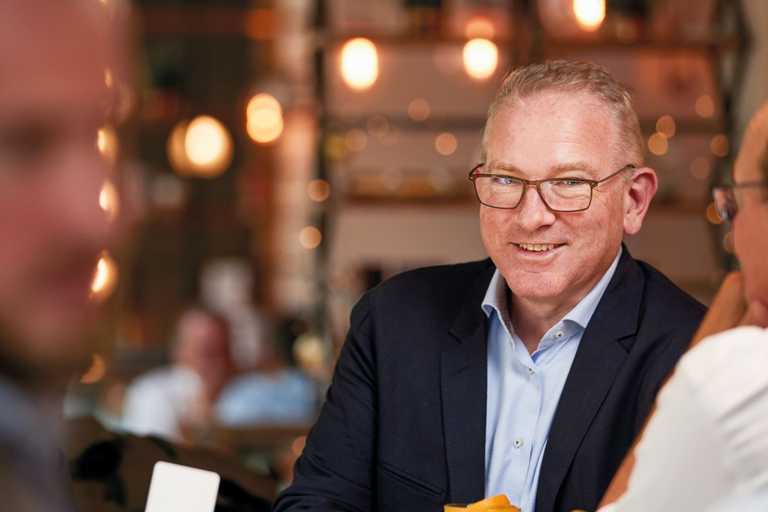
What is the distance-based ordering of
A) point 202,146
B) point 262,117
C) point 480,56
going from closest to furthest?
point 480,56 → point 202,146 → point 262,117

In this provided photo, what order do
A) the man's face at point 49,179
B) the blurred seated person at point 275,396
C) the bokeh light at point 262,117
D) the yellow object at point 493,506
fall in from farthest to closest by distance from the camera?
the bokeh light at point 262,117 → the blurred seated person at point 275,396 → the yellow object at point 493,506 → the man's face at point 49,179

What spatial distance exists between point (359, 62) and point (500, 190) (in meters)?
3.49

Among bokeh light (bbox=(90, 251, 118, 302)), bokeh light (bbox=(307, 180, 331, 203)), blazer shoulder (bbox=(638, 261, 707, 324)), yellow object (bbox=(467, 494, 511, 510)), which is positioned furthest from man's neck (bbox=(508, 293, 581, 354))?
bokeh light (bbox=(307, 180, 331, 203))

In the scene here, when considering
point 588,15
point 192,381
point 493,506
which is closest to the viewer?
point 493,506

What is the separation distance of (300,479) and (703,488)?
831mm

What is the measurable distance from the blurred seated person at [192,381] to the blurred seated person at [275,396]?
0.09 m

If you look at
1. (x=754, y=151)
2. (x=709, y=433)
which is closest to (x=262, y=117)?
(x=754, y=151)

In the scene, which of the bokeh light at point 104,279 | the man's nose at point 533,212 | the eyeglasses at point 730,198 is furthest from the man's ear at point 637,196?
the bokeh light at point 104,279

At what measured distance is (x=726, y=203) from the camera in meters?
1.16

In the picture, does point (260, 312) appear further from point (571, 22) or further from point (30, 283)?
point (30, 283)

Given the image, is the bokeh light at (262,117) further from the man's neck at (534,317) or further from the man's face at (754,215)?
the man's face at (754,215)

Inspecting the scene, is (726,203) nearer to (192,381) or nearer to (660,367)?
(660,367)

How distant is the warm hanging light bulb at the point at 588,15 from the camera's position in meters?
4.75

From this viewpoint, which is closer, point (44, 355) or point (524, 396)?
point (44, 355)
